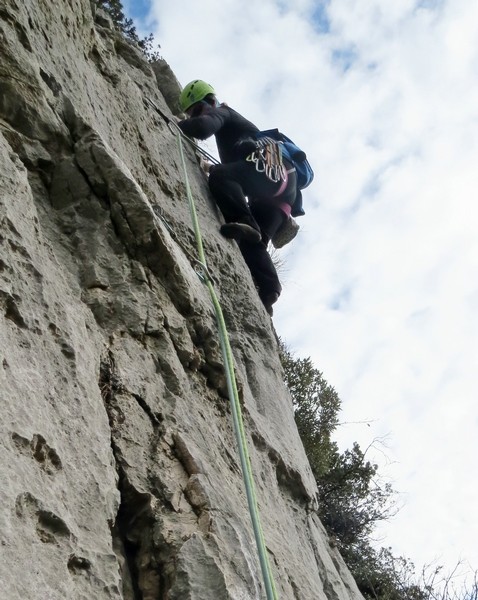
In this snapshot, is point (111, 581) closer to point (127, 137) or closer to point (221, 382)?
point (221, 382)

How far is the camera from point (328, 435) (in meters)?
10.2

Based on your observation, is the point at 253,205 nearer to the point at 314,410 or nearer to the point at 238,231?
the point at 238,231

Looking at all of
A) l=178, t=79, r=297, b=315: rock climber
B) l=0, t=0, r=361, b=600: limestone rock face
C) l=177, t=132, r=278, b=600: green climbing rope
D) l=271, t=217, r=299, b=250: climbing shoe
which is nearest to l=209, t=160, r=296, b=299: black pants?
l=178, t=79, r=297, b=315: rock climber

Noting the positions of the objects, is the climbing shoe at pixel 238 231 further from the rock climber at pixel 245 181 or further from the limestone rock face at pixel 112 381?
the limestone rock face at pixel 112 381

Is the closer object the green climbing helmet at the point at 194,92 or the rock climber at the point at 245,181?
the rock climber at the point at 245,181

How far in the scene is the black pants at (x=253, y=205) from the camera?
6.42 meters

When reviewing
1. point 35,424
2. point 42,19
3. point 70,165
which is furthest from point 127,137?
point 35,424

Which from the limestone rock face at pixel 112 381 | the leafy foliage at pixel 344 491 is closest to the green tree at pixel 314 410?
the leafy foliage at pixel 344 491

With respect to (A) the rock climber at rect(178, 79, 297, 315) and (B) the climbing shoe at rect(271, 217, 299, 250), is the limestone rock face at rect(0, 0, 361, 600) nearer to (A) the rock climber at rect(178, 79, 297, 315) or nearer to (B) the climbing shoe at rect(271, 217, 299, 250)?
(A) the rock climber at rect(178, 79, 297, 315)

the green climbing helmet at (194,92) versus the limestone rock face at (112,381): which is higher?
the green climbing helmet at (194,92)

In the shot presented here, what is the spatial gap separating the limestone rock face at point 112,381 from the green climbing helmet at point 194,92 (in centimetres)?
211

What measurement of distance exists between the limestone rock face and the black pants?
0.88m

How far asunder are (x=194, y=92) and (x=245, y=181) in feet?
4.38

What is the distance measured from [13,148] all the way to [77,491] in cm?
196
